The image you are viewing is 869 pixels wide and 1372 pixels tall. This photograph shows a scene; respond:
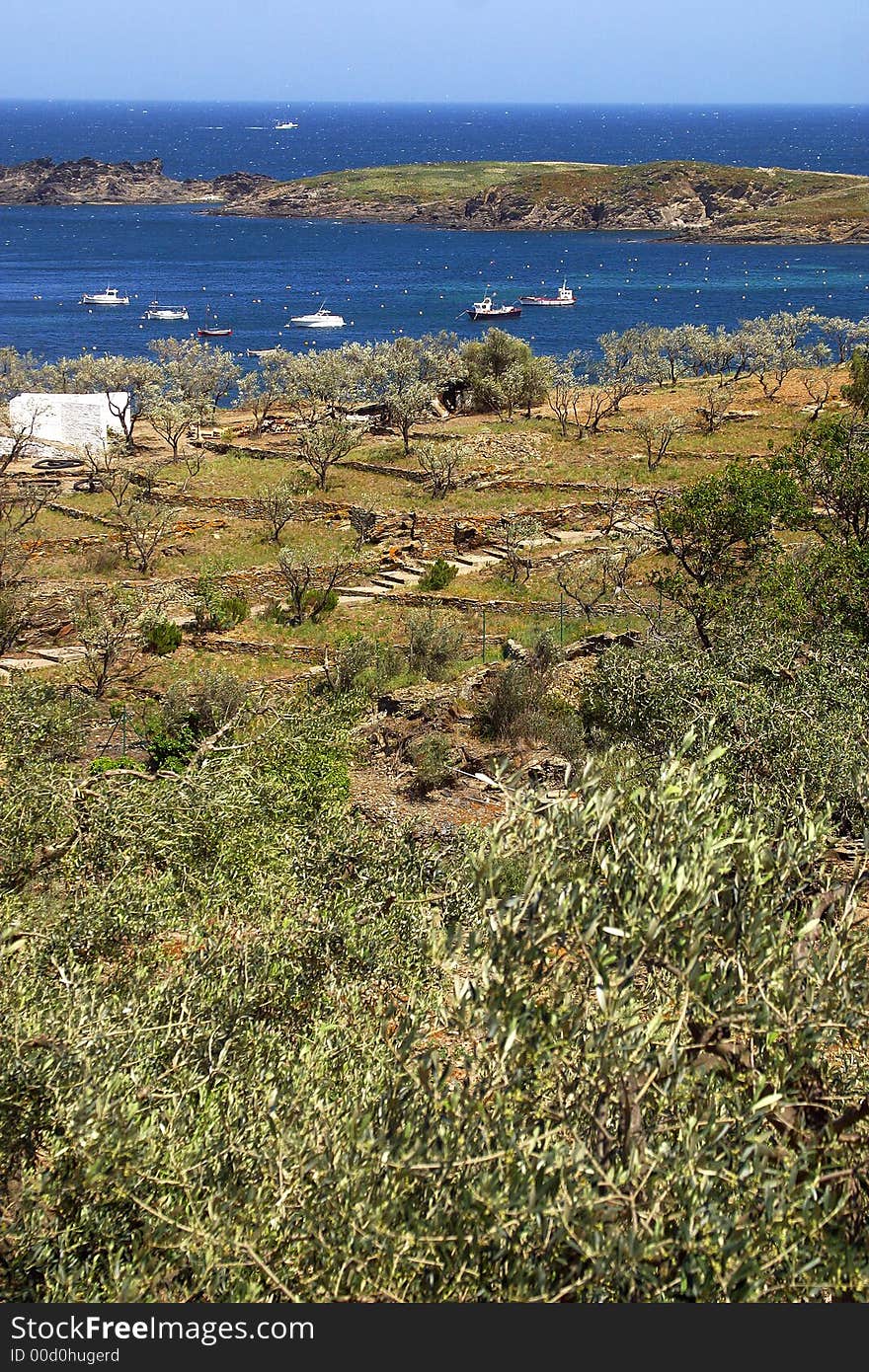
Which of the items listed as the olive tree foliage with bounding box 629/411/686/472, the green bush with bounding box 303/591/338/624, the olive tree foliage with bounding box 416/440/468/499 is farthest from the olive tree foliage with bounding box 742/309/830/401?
the green bush with bounding box 303/591/338/624

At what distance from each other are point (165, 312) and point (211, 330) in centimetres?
986

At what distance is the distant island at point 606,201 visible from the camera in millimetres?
158625

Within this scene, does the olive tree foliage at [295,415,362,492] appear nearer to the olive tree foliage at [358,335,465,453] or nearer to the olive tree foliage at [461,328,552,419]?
the olive tree foliage at [358,335,465,453]

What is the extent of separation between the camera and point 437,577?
34.0 m

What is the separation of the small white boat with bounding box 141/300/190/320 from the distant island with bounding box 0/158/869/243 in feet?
240

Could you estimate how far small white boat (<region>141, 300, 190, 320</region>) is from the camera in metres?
108

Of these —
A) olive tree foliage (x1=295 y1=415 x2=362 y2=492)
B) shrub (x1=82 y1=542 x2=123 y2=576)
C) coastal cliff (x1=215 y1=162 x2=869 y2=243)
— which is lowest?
shrub (x1=82 y1=542 x2=123 y2=576)

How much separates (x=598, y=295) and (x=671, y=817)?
11944cm

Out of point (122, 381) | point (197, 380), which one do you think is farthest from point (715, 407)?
point (122, 381)

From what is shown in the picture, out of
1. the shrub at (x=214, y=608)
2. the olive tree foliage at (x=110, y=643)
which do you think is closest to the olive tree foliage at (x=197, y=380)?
the shrub at (x=214, y=608)

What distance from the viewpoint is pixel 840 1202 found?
6.23 meters

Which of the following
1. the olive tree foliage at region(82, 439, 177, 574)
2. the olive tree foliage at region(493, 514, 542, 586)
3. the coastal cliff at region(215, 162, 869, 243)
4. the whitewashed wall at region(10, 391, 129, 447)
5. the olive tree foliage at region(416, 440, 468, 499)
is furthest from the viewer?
the coastal cliff at region(215, 162, 869, 243)

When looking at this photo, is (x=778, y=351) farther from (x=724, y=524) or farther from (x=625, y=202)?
(x=625, y=202)

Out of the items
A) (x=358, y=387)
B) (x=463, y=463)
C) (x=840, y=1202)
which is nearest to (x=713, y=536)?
(x=840, y=1202)
